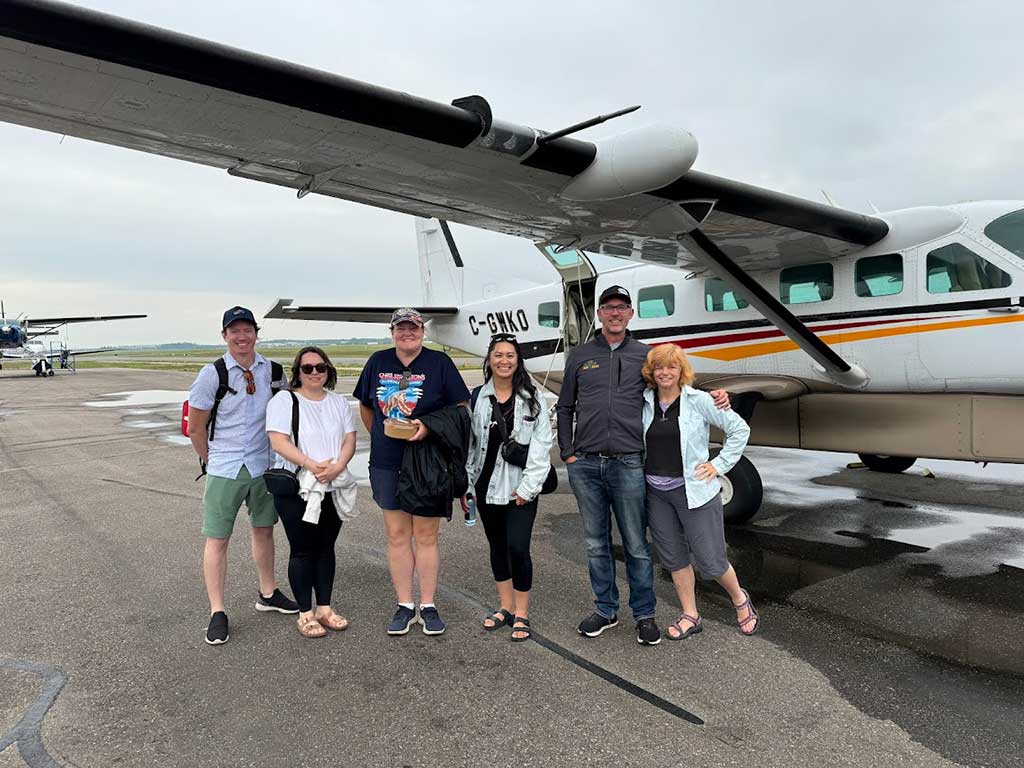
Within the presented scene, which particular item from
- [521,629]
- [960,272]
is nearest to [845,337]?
[960,272]

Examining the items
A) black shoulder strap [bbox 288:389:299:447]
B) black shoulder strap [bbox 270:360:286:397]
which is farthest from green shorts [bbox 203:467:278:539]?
black shoulder strap [bbox 270:360:286:397]

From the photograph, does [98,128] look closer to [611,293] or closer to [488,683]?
[611,293]

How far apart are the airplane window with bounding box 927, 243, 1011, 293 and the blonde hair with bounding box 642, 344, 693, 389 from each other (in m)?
3.27

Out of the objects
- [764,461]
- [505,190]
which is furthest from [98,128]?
[764,461]

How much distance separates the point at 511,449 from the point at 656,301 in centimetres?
460

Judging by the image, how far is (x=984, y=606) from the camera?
4.11 m

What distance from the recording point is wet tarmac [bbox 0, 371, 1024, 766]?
2.69 m

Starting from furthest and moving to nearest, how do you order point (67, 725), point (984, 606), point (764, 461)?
point (764, 461)
point (984, 606)
point (67, 725)

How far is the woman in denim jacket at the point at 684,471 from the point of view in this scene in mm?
3615

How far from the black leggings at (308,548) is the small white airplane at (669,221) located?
192 cm

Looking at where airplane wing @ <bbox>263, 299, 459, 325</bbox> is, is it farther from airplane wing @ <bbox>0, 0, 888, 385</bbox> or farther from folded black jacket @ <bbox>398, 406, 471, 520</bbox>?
folded black jacket @ <bbox>398, 406, 471, 520</bbox>

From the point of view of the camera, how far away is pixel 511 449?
3.59 m

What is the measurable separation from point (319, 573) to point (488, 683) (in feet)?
3.95

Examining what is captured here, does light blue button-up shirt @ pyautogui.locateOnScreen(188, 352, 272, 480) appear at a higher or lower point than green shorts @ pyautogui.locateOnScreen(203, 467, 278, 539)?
higher
